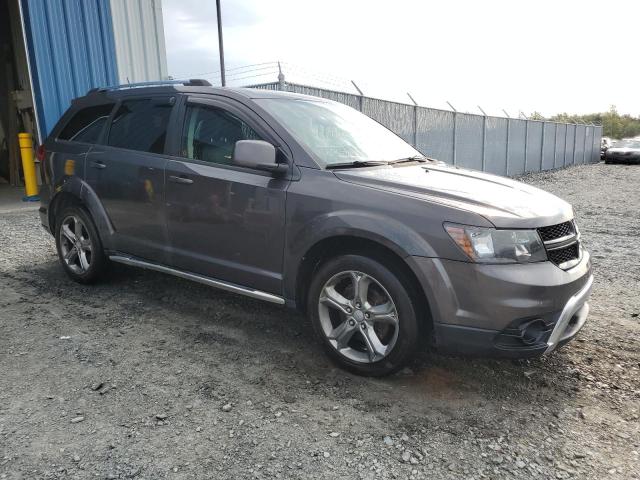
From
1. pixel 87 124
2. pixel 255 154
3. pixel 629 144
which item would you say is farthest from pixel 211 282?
pixel 629 144

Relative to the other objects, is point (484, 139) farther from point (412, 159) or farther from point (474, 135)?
point (412, 159)

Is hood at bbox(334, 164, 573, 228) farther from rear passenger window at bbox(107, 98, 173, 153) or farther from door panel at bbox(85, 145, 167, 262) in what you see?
rear passenger window at bbox(107, 98, 173, 153)

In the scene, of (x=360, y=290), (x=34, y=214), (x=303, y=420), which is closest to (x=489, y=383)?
(x=360, y=290)

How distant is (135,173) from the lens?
4289mm

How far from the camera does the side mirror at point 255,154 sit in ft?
11.0

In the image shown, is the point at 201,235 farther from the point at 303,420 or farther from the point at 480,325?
the point at 480,325

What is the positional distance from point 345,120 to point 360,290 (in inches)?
65.7

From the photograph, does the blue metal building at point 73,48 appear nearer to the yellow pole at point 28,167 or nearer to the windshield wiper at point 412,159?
the yellow pole at point 28,167

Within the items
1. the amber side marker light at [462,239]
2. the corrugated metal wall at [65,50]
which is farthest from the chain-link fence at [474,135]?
the amber side marker light at [462,239]

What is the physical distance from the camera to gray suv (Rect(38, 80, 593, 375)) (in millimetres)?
2869

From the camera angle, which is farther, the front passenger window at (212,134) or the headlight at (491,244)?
the front passenger window at (212,134)

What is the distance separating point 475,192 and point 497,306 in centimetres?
74

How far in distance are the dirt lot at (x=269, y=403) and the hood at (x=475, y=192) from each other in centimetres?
104

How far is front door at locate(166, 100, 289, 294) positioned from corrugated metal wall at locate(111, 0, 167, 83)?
8.17 meters
